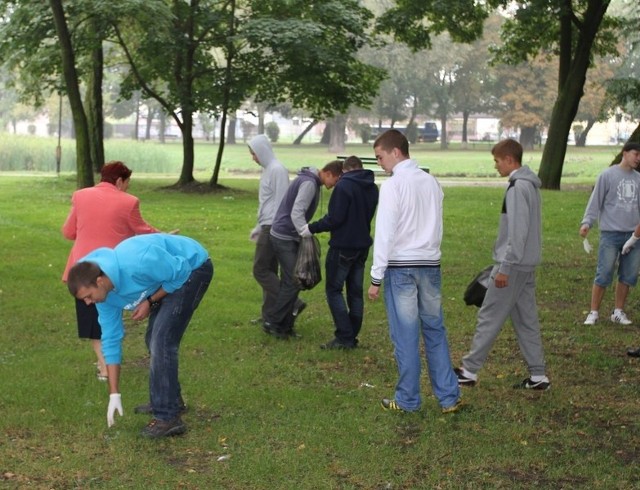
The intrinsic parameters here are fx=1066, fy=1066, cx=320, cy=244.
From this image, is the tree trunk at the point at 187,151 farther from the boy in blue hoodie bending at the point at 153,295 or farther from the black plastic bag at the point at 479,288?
the boy in blue hoodie bending at the point at 153,295

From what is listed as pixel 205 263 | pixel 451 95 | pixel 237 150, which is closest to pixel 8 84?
pixel 205 263

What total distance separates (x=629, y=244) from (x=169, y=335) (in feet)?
17.7

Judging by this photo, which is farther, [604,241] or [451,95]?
[451,95]

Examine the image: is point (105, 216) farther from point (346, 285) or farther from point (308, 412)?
point (346, 285)

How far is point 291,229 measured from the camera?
394 inches

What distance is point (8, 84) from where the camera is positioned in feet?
109

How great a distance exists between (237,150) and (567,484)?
73.1m

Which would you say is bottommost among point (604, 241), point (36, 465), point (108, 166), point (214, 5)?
point (36, 465)

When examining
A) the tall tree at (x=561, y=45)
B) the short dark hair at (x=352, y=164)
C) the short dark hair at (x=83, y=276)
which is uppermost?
the tall tree at (x=561, y=45)

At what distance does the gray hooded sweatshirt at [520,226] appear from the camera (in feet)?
25.5

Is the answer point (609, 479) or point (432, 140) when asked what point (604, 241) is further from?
point (432, 140)

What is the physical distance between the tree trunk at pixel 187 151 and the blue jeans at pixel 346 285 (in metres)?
21.1

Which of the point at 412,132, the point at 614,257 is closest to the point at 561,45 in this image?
the point at 614,257

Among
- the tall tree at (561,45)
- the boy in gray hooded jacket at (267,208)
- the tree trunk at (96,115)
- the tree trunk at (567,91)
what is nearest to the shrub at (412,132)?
the tall tree at (561,45)
